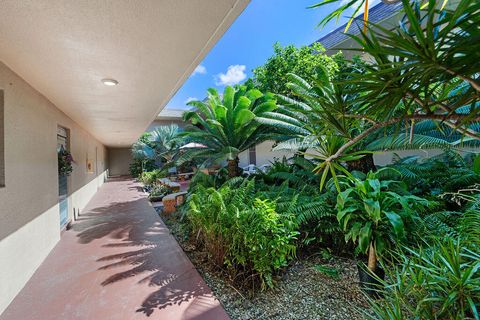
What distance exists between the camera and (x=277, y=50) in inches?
249

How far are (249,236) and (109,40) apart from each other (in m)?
2.61

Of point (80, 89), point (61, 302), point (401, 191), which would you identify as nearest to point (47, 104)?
point (80, 89)

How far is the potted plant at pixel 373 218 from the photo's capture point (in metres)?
2.04

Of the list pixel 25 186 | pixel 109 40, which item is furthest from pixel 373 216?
pixel 25 186

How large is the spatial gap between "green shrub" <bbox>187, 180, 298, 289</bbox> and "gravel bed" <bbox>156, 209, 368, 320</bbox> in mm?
182

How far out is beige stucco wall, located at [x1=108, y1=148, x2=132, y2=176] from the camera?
20.0m

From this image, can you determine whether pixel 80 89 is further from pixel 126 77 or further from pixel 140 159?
pixel 140 159

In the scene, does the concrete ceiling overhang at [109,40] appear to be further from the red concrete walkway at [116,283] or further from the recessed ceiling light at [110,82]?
the red concrete walkway at [116,283]

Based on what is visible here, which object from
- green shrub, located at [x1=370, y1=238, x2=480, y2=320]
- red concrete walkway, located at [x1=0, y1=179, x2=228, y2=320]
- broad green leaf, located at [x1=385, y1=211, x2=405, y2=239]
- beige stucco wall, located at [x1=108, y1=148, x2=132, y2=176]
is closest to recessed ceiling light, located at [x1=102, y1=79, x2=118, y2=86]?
red concrete walkway, located at [x1=0, y1=179, x2=228, y2=320]

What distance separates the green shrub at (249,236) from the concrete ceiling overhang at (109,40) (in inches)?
79.3

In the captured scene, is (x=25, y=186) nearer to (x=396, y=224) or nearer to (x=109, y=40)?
(x=109, y=40)

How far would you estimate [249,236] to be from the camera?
249cm

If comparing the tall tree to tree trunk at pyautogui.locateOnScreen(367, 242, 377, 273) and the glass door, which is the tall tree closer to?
tree trunk at pyautogui.locateOnScreen(367, 242, 377, 273)

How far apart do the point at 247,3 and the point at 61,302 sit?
388 cm
